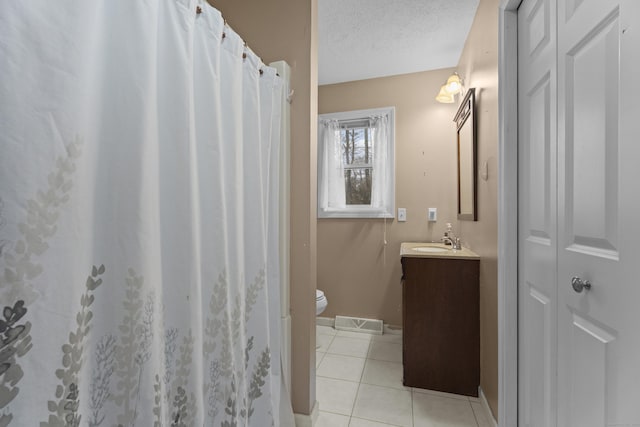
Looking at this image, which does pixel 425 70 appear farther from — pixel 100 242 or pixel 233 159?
pixel 100 242

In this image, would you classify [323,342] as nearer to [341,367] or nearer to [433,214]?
[341,367]

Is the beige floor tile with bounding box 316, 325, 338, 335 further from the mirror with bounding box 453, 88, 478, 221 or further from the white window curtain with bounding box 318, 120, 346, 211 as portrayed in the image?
the mirror with bounding box 453, 88, 478, 221

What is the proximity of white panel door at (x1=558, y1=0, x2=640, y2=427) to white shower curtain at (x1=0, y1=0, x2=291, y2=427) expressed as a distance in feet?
3.49

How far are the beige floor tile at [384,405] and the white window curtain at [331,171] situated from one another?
1608mm

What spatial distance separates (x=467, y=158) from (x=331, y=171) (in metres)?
1.27

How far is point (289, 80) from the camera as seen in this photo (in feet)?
4.68

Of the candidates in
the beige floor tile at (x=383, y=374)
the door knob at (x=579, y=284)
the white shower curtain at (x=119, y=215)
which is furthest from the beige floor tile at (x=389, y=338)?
the door knob at (x=579, y=284)

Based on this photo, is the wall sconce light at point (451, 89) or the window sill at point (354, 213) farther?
the window sill at point (354, 213)

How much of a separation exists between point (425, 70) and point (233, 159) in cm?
237

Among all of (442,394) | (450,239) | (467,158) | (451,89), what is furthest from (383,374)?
(451,89)

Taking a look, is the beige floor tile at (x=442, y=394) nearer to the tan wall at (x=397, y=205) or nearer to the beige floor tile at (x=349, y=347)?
the beige floor tile at (x=349, y=347)

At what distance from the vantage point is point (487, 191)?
1.55 metres

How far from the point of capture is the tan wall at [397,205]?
2570mm

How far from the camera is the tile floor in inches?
59.0
